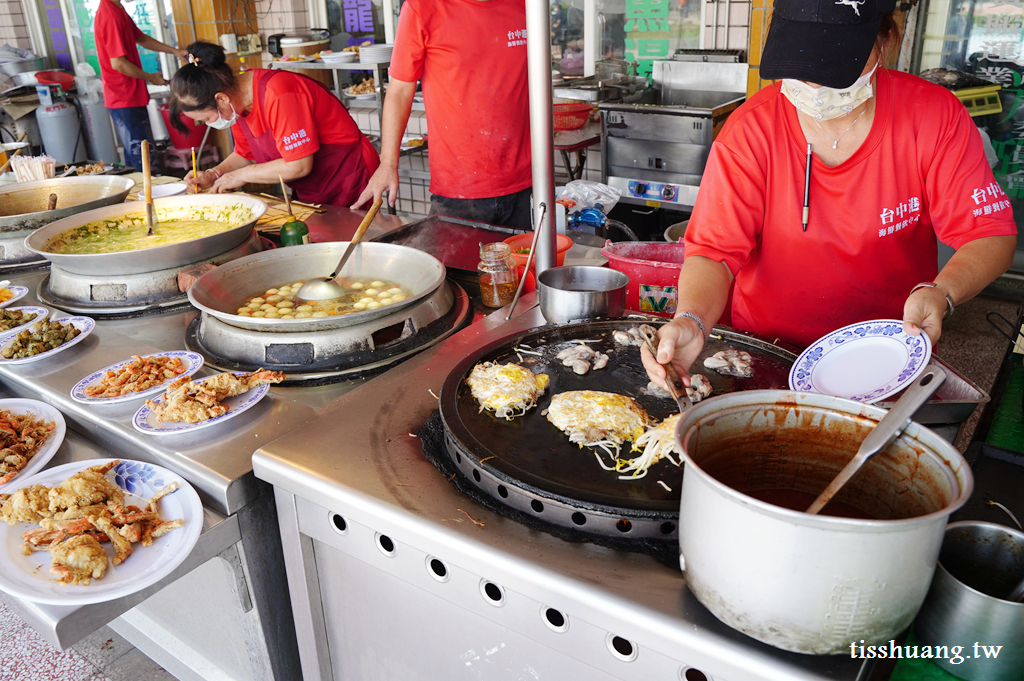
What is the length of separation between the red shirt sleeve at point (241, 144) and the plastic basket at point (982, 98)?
4638 millimetres

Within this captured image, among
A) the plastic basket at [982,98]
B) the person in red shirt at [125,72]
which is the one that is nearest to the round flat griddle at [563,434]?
the plastic basket at [982,98]

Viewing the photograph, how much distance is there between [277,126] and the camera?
3629 mm

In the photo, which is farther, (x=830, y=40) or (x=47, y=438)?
(x=47, y=438)

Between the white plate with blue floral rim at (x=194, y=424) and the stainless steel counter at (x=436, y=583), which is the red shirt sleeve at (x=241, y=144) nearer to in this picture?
the white plate with blue floral rim at (x=194, y=424)

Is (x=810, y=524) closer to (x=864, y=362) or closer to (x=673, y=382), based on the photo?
(x=673, y=382)

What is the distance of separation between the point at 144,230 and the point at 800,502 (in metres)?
2.76

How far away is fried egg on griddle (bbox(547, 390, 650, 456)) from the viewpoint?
53.0 inches

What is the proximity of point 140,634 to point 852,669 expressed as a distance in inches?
90.7

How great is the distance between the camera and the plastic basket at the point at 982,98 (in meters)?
4.91

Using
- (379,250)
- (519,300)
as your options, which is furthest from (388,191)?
(519,300)

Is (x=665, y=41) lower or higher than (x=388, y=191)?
higher

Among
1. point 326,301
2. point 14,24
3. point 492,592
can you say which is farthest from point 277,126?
point 14,24

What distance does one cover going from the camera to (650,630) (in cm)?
105

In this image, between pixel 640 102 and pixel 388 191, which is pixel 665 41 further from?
pixel 388 191
